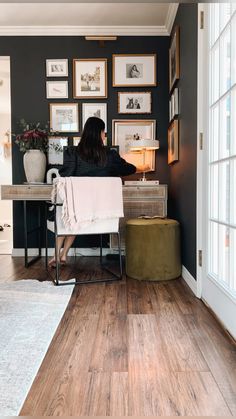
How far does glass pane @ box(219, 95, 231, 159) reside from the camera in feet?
5.48

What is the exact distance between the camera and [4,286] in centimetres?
244

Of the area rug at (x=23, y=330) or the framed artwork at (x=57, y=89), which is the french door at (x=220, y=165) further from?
the framed artwork at (x=57, y=89)

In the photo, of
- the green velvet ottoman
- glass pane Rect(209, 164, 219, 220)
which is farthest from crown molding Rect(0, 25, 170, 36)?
glass pane Rect(209, 164, 219, 220)

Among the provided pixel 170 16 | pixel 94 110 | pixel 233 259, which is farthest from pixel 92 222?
pixel 170 16

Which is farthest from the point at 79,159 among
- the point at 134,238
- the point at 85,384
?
the point at 85,384

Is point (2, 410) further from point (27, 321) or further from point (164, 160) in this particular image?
point (164, 160)

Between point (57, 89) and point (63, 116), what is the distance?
302 mm

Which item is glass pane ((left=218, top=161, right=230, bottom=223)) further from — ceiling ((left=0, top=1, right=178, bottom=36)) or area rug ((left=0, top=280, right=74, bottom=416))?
ceiling ((left=0, top=1, right=178, bottom=36))

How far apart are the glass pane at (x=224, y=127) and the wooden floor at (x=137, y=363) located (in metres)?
0.88

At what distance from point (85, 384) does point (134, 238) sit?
151 centimetres

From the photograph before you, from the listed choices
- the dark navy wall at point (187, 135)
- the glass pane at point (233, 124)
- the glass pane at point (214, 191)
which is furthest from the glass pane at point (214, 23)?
the glass pane at point (214, 191)

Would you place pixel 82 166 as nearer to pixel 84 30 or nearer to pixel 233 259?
pixel 233 259

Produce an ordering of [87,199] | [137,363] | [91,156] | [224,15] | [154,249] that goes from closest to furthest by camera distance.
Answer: [137,363] → [224,15] → [87,199] → [154,249] → [91,156]

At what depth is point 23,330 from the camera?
163cm
